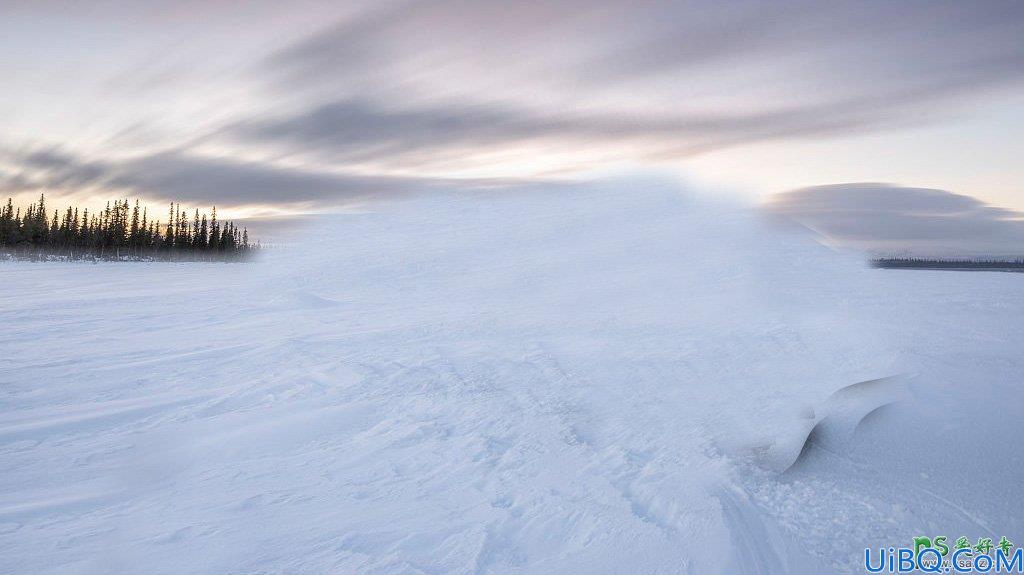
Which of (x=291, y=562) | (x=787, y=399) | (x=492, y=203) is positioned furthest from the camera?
(x=492, y=203)

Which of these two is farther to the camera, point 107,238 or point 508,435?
point 107,238

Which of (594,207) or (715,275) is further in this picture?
(594,207)

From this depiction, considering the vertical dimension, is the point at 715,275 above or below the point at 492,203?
below

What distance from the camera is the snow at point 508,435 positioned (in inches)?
161

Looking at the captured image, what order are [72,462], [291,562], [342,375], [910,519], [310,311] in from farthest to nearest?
[310,311]
[342,375]
[72,462]
[910,519]
[291,562]

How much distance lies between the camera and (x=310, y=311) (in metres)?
15.5

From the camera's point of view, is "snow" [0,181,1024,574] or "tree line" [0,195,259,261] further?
"tree line" [0,195,259,261]

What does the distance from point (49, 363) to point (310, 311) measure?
6.89 meters

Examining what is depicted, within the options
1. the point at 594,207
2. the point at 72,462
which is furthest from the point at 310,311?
the point at 594,207

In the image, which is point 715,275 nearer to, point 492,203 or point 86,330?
point 86,330

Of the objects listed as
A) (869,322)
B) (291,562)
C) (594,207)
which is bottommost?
(291,562)

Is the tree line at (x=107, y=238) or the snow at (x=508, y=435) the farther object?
the tree line at (x=107, y=238)

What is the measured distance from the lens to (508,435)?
20.6 feet

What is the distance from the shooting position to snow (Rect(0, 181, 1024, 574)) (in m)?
4.09
